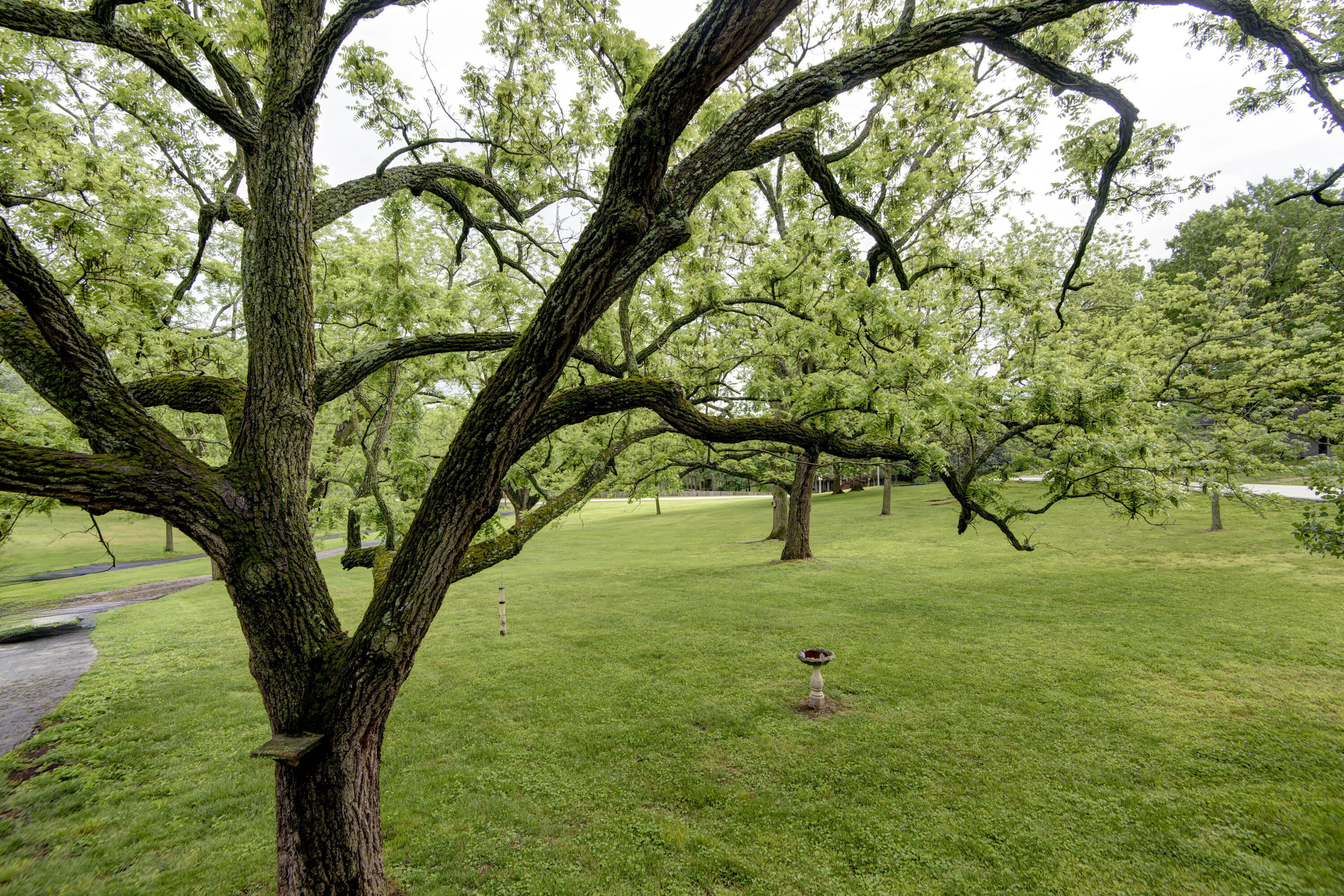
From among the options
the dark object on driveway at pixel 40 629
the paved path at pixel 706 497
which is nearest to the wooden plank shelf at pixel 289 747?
the dark object on driveway at pixel 40 629

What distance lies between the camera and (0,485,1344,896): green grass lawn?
435cm

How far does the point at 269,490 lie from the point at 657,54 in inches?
281

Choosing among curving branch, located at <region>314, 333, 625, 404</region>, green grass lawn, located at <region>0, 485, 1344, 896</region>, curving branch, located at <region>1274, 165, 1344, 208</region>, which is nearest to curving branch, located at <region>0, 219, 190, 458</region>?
curving branch, located at <region>314, 333, 625, 404</region>

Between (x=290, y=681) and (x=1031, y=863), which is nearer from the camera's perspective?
(x=290, y=681)

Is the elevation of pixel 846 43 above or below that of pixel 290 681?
above

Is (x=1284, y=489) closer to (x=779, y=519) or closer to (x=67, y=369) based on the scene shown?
(x=779, y=519)

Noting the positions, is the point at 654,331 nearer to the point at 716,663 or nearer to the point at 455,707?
the point at 716,663

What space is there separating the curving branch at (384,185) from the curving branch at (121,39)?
507mm

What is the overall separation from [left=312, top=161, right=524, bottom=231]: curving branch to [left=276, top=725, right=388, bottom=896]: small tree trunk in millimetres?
3309

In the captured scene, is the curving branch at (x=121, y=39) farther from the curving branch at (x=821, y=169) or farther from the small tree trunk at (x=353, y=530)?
the small tree trunk at (x=353, y=530)

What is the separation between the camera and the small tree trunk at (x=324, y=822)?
10.1ft

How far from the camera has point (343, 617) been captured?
42.9ft

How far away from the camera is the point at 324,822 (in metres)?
3.10

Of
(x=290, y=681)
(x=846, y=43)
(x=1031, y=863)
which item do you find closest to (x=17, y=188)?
(x=290, y=681)
